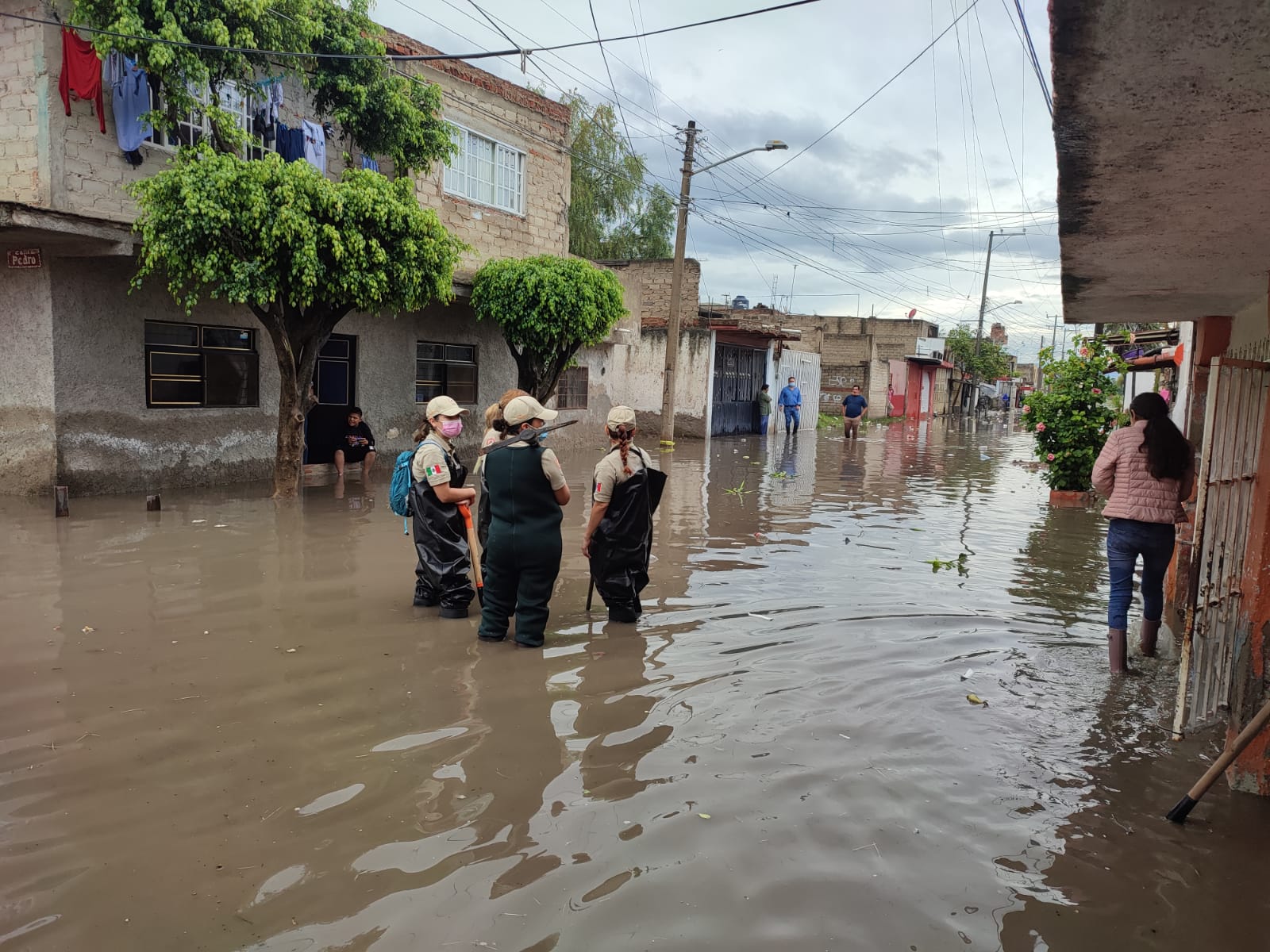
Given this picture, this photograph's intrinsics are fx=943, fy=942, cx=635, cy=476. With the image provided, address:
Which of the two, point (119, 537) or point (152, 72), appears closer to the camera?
point (119, 537)

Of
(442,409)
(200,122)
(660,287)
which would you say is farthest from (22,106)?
(660,287)

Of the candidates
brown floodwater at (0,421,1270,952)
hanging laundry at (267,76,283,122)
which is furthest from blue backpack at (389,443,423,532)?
hanging laundry at (267,76,283,122)

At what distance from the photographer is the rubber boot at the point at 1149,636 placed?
20.5ft

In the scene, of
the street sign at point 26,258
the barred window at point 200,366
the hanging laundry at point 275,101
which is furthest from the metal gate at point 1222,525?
the hanging laundry at point 275,101

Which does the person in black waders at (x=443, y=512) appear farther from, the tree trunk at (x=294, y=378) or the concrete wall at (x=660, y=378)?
the concrete wall at (x=660, y=378)

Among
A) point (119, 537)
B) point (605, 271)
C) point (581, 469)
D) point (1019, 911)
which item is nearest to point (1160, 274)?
point (1019, 911)

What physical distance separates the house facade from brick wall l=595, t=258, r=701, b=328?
22291mm

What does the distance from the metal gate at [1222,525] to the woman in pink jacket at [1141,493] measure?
1.03 metres

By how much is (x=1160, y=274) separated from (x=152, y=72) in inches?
428

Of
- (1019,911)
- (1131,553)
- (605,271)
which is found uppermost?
(605,271)

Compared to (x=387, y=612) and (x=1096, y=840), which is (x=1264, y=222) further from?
(x=387, y=612)

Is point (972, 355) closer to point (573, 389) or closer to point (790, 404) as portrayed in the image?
point (790, 404)

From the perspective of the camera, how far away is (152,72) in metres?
10.9

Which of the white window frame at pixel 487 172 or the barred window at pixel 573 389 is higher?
the white window frame at pixel 487 172
